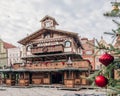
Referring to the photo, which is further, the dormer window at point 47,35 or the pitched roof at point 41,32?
the dormer window at point 47,35

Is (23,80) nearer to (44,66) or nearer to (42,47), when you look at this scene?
(44,66)

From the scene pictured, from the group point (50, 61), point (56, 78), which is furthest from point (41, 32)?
point (56, 78)

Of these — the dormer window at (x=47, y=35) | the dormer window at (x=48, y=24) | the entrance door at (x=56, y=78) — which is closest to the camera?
the entrance door at (x=56, y=78)

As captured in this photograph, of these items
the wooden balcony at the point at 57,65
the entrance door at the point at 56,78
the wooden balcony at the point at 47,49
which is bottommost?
the entrance door at the point at 56,78

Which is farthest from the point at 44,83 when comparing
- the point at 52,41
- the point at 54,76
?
the point at 52,41

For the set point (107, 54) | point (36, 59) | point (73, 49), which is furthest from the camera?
point (36, 59)

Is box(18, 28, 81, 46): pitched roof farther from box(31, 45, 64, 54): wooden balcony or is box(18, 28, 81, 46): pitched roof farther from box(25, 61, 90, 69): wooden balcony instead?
box(25, 61, 90, 69): wooden balcony

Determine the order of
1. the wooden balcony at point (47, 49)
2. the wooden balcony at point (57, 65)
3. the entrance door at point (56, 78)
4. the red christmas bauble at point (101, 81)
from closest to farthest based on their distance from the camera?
1. the red christmas bauble at point (101, 81)
2. the wooden balcony at point (57, 65)
3. the wooden balcony at point (47, 49)
4. the entrance door at point (56, 78)

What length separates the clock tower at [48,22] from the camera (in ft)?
124

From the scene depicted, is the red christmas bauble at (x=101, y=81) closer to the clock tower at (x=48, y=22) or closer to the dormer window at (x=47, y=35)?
the dormer window at (x=47, y=35)

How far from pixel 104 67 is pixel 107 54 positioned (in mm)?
220

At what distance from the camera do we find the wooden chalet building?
95.9 feet

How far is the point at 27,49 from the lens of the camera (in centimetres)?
3816

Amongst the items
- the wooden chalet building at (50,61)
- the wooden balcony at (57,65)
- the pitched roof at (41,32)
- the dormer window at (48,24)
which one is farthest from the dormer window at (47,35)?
the wooden balcony at (57,65)
